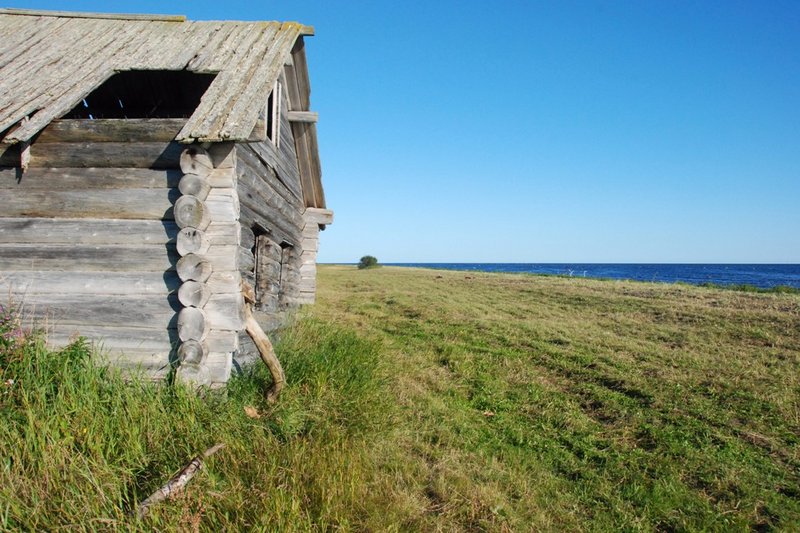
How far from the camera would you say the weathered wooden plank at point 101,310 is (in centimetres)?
508

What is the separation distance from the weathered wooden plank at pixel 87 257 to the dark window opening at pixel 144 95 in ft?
11.1

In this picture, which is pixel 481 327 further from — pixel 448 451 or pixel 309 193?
pixel 448 451

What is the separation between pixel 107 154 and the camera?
522cm

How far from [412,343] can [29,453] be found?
7.42m

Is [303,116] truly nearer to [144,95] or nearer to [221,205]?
[144,95]

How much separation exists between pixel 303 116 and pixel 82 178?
4.66 metres

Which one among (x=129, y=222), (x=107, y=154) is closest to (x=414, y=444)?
(x=129, y=222)

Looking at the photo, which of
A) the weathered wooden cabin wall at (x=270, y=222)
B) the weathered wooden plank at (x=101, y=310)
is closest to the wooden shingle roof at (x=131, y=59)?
the weathered wooden cabin wall at (x=270, y=222)

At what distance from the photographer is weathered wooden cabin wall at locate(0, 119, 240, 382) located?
509 cm

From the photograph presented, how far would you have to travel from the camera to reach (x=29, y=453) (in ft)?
10.5

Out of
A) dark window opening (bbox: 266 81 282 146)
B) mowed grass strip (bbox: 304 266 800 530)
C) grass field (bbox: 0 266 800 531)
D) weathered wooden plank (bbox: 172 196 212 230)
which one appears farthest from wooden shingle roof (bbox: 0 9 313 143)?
mowed grass strip (bbox: 304 266 800 530)

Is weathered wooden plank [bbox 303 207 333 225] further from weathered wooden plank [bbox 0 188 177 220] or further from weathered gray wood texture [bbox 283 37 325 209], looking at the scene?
weathered wooden plank [bbox 0 188 177 220]

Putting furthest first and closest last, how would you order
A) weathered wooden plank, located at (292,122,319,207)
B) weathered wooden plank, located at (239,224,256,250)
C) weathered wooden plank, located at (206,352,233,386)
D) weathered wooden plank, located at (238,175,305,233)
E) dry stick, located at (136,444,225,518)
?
weathered wooden plank, located at (292,122,319,207)
weathered wooden plank, located at (238,175,305,233)
weathered wooden plank, located at (239,224,256,250)
weathered wooden plank, located at (206,352,233,386)
dry stick, located at (136,444,225,518)

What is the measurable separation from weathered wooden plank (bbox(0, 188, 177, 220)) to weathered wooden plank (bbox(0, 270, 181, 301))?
2.19ft
